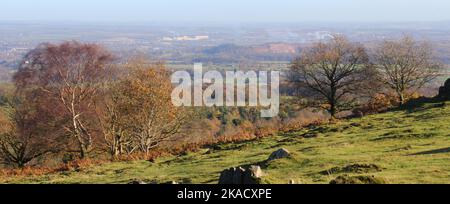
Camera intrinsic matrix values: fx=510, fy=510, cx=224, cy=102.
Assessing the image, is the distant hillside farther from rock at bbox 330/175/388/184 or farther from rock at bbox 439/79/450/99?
rock at bbox 330/175/388/184

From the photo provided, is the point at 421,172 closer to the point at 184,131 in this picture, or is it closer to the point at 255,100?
the point at 184,131

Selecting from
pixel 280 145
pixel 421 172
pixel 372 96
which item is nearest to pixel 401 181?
pixel 421 172

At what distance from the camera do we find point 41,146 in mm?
38000

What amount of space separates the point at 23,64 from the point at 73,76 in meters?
3.38

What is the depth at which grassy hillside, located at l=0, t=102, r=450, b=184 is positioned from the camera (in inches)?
599

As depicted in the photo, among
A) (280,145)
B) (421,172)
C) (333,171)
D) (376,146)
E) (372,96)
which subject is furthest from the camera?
(372,96)

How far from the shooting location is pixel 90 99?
35.2m

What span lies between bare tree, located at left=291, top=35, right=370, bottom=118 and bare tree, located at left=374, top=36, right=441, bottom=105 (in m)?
1.91

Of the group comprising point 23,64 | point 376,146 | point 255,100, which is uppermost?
point 23,64

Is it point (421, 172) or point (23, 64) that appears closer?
point (421, 172)

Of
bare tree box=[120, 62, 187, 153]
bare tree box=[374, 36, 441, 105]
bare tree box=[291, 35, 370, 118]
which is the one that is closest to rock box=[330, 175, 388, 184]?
bare tree box=[120, 62, 187, 153]

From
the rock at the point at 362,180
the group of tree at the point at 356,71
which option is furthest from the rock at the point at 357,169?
the group of tree at the point at 356,71

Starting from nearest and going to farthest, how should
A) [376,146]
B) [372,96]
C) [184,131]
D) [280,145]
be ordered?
1. [376,146]
2. [280,145]
3. [184,131]
4. [372,96]

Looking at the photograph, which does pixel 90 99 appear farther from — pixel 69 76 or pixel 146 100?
pixel 146 100
